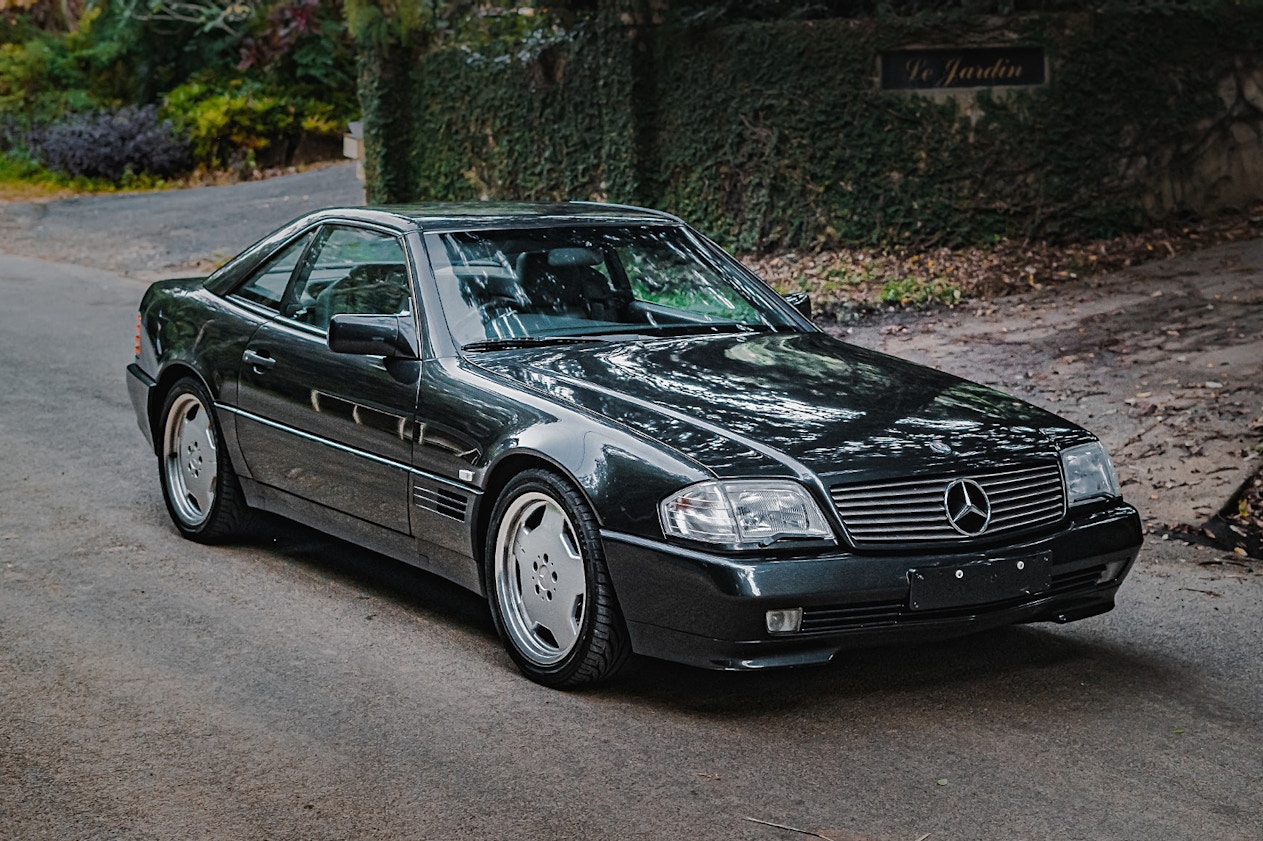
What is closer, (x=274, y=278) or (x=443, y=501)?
(x=443, y=501)

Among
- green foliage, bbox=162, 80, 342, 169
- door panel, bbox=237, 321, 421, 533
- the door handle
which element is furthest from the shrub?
door panel, bbox=237, 321, 421, 533

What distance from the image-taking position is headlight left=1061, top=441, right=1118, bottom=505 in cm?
508

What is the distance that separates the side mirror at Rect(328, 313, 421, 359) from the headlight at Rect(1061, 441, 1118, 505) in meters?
2.22

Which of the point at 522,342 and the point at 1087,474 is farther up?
the point at 522,342

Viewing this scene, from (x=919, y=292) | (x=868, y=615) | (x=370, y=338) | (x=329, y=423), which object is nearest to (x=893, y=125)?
(x=919, y=292)

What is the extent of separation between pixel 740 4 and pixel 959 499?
11.1m

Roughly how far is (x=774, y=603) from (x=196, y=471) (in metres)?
3.30

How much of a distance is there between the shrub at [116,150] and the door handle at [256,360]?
21.6m

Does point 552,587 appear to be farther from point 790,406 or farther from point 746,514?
point 790,406

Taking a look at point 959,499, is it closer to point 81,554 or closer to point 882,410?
point 882,410

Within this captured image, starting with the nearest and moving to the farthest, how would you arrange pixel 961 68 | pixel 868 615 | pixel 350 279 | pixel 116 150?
pixel 868 615
pixel 350 279
pixel 961 68
pixel 116 150

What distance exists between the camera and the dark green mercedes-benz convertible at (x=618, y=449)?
15.1 feet

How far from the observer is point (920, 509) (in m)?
4.68

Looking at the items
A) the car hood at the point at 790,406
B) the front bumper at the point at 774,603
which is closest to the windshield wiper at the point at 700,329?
the car hood at the point at 790,406
